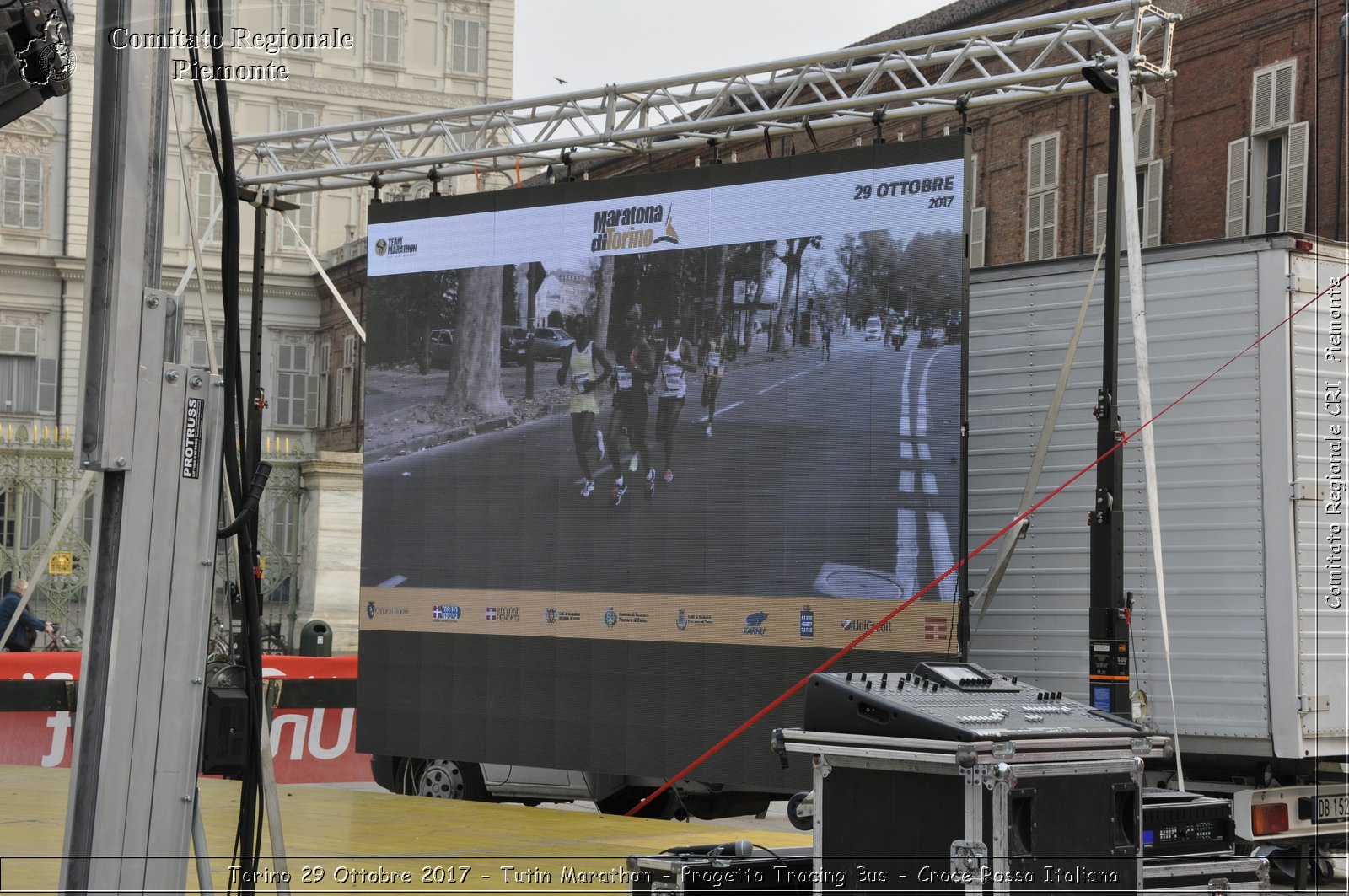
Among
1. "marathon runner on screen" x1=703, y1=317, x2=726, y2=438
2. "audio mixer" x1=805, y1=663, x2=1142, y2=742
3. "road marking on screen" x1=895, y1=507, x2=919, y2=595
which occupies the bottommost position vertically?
"audio mixer" x1=805, y1=663, x2=1142, y2=742

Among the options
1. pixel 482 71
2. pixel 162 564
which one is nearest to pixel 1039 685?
pixel 162 564

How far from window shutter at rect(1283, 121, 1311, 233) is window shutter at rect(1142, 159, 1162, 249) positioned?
231 centimetres

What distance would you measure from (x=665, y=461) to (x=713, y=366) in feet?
2.55

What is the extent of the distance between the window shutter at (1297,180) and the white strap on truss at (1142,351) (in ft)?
36.7

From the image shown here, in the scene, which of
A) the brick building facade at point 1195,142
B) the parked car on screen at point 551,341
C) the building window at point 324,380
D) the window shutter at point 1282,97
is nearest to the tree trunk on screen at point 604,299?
the parked car on screen at point 551,341

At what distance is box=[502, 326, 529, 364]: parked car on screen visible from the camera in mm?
11898

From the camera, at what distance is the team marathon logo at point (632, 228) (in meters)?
11.4

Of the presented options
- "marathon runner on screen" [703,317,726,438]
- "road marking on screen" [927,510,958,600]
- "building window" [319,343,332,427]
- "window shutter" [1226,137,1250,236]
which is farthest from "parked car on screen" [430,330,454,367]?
"building window" [319,343,332,427]

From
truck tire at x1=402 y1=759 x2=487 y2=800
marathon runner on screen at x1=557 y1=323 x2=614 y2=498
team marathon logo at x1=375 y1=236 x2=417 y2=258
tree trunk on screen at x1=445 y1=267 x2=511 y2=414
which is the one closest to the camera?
marathon runner on screen at x1=557 y1=323 x2=614 y2=498

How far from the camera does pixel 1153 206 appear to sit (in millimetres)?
22359

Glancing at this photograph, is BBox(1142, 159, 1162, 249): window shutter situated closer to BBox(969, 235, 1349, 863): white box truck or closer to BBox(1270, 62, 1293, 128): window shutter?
BBox(1270, 62, 1293, 128): window shutter

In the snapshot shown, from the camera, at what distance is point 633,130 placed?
11.1m

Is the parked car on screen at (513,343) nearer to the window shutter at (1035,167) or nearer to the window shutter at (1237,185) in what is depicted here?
the window shutter at (1237,185)

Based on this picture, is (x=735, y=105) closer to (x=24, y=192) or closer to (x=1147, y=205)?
(x=1147, y=205)
